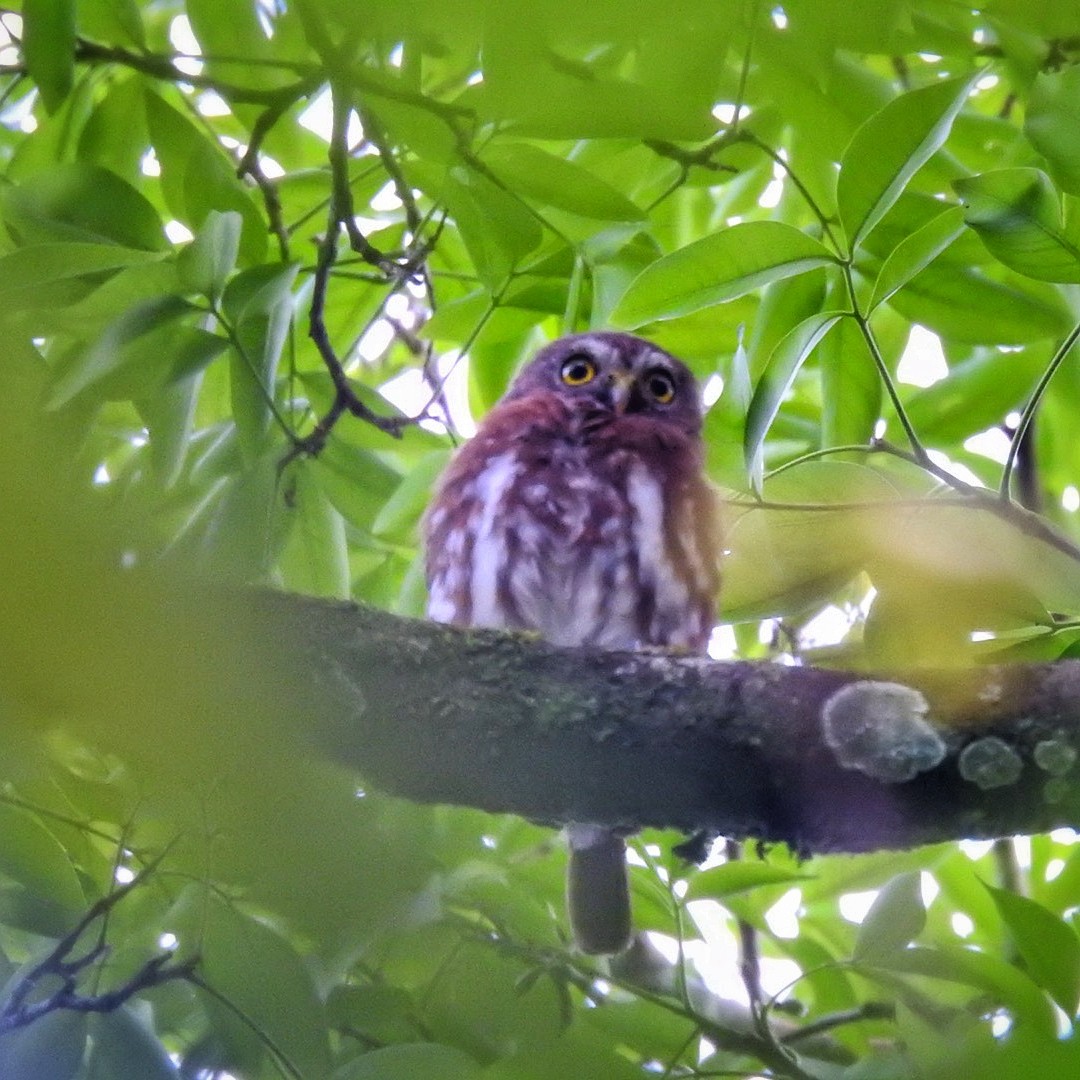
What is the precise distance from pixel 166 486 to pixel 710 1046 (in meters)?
1.07

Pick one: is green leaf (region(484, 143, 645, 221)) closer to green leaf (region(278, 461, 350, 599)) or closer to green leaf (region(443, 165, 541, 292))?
green leaf (region(443, 165, 541, 292))

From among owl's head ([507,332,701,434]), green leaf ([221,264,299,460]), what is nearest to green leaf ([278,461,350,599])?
green leaf ([221,264,299,460])

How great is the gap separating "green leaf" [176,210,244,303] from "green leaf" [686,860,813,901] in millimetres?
1041

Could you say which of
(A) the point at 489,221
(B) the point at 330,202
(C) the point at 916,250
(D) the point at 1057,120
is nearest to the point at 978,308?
(C) the point at 916,250

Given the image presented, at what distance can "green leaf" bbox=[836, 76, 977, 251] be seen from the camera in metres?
1.33

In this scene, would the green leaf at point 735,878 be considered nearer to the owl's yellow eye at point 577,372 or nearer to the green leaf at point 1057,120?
the green leaf at point 1057,120

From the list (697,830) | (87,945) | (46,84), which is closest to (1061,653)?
(697,830)

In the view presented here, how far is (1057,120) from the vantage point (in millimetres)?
1290

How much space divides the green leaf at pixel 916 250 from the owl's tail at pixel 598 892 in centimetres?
104

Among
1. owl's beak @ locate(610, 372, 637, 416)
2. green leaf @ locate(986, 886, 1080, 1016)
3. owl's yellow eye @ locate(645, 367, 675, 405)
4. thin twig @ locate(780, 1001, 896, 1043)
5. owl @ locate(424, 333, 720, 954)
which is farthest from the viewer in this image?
owl's yellow eye @ locate(645, 367, 675, 405)

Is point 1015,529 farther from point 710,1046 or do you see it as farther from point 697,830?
point 710,1046

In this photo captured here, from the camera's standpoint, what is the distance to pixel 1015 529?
155 centimetres

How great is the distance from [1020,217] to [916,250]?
114 mm

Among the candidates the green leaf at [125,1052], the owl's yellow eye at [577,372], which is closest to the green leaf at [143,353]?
the green leaf at [125,1052]
